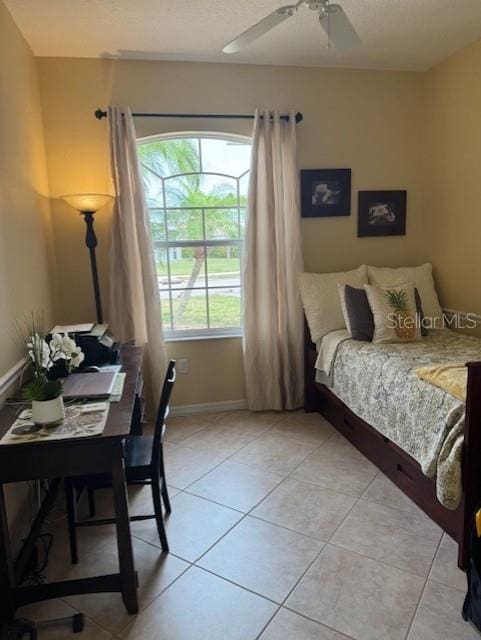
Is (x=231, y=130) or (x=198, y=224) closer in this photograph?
(x=231, y=130)

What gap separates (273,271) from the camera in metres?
3.33

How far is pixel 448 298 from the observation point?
348 cm

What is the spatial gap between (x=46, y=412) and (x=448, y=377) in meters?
1.71

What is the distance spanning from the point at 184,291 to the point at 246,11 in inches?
74.7

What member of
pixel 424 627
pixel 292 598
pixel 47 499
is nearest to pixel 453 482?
pixel 424 627

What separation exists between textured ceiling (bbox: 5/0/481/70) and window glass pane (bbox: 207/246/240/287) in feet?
4.53

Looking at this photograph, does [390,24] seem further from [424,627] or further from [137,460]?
[424,627]

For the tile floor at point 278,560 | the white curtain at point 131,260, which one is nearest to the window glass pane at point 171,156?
the white curtain at point 131,260

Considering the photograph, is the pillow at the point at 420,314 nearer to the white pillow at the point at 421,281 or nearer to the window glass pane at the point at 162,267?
the white pillow at the point at 421,281

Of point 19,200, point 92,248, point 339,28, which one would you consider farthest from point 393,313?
point 19,200

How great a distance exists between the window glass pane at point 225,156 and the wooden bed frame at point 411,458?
140cm

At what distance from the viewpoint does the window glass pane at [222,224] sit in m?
3.43

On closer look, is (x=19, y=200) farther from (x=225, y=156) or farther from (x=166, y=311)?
(x=225, y=156)

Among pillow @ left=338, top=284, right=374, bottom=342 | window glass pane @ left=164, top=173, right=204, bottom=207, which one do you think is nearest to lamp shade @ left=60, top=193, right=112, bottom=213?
window glass pane @ left=164, top=173, right=204, bottom=207
